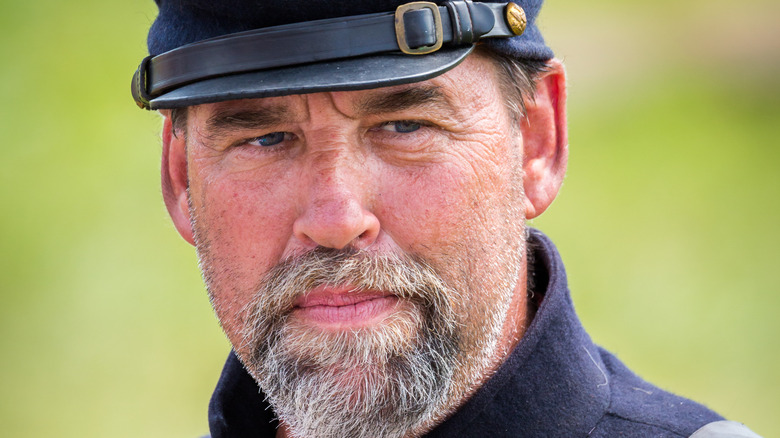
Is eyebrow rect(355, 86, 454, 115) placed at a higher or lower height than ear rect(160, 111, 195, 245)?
higher

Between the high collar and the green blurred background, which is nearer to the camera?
A: the high collar

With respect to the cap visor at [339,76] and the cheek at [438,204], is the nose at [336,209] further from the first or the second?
the cap visor at [339,76]

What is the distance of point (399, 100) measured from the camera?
2.18 m

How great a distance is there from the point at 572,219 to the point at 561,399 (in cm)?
698

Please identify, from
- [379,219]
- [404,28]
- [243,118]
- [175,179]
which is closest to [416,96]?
[404,28]

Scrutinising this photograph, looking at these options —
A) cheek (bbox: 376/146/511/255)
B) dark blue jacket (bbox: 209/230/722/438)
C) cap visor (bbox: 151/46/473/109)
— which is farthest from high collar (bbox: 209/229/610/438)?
cap visor (bbox: 151/46/473/109)

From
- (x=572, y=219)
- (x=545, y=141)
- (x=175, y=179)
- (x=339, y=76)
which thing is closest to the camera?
(x=339, y=76)

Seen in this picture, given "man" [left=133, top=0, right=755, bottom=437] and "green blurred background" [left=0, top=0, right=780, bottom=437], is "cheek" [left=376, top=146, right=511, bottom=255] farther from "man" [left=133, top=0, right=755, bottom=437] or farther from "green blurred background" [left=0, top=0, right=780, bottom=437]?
"green blurred background" [left=0, top=0, right=780, bottom=437]

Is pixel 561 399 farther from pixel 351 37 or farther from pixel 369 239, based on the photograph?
pixel 351 37

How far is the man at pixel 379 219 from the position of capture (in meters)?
2.12

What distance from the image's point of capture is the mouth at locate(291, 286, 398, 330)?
2180 millimetres

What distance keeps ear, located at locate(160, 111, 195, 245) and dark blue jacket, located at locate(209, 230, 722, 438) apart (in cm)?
98

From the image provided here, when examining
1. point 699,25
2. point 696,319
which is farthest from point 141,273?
point 699,25

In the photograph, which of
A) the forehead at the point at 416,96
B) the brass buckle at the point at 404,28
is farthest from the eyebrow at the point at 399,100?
the brass buckle at the point at 404,28
